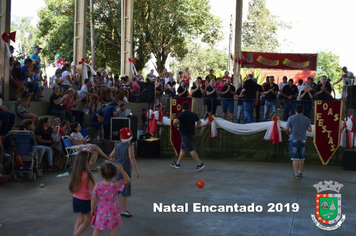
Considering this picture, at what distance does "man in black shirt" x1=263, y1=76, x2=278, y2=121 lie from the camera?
600 inches

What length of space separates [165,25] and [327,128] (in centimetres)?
1976

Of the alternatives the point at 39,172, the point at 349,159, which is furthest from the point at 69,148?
the point at 349,159

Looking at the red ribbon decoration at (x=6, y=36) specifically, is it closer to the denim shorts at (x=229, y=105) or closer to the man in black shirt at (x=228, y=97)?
the man in black shirt at (x=228, y=97)

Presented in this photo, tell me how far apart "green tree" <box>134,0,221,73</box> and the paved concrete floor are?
64.3ft

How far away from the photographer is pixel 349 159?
12.5m

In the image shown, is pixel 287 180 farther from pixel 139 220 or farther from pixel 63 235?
pixel 63 235

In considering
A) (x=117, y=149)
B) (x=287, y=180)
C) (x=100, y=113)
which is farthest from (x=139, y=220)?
(x=100, y=113)

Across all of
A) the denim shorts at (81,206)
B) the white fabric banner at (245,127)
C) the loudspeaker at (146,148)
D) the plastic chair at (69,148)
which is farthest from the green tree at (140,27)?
the denim shorts at (81,206)

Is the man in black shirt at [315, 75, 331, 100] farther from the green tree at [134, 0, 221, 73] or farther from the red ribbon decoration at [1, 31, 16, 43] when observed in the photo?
the green tree at [134, 0, 221, 73]

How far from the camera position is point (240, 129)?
14.1 meters

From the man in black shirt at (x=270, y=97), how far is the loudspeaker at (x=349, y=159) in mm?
3283

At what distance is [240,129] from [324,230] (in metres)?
7.56

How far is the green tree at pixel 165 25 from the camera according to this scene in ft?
100

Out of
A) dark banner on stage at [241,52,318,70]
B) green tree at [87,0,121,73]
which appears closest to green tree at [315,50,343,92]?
green tree at [87,0,121,73]
